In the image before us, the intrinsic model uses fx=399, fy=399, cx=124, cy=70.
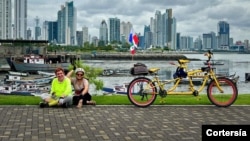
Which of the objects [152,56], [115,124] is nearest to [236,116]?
[115,124]

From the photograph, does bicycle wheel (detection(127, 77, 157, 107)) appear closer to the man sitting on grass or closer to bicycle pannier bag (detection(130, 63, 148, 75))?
bicycle pannier bag (detection(130, 63, 148, 75))

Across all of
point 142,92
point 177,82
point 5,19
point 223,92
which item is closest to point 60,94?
point 142,92

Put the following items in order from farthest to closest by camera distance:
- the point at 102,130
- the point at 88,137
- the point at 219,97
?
the point at 219,97, the point at 102,130, the point at 88,137

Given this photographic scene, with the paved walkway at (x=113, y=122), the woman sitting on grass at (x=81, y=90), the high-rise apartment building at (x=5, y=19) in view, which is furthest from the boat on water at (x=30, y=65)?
the high-rise apartment building at (x=5, y=19)

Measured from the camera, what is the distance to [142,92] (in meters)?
11.1

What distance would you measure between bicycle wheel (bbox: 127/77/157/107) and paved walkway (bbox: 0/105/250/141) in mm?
236

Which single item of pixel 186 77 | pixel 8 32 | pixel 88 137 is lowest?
pixel 88 137

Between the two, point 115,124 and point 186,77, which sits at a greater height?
point 186,77

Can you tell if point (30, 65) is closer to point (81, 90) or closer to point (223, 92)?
point (81, 90)

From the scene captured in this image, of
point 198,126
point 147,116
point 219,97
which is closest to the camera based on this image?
point 198,126

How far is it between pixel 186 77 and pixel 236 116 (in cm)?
225

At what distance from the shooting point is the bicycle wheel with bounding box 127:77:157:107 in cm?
1109

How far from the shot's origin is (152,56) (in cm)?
16138

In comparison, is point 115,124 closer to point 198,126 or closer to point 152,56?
point 198,126
